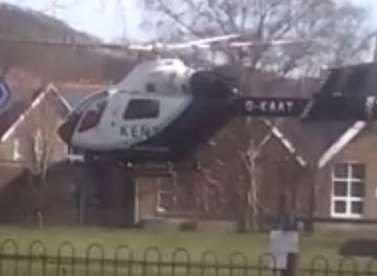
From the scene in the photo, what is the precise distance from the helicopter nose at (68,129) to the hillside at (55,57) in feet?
1.48

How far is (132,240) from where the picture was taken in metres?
30.2

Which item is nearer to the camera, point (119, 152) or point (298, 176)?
point (119, 152)

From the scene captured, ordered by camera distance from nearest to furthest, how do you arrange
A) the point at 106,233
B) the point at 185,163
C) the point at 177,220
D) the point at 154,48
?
the point at 154,48, the point at 185,163, the point at 106,233, the point at 177,220

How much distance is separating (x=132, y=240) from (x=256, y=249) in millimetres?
3855

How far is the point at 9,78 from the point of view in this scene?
14.2 metres

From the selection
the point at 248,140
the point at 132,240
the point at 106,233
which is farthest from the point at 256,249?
the point at 248,140

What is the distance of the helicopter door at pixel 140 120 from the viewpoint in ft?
42.0

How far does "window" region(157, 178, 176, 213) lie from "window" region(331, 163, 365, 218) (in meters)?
4.61

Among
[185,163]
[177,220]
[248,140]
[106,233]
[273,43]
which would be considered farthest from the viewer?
[177,220]

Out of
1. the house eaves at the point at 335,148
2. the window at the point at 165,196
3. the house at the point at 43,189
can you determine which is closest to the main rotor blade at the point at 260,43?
the house at the point at 43,189

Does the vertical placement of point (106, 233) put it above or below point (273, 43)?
below

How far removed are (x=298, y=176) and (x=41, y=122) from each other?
24.0 feet

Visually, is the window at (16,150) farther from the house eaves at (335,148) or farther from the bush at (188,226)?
the house eaves at (335,148)

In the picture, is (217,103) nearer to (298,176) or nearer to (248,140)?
(248,140)
